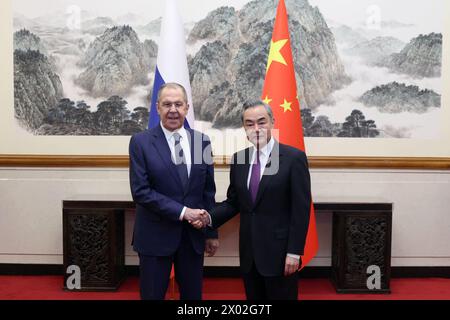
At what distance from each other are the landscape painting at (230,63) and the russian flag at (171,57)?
482 millimetres

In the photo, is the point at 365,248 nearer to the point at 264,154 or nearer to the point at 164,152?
the point at 264,154

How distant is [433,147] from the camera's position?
3.81 m

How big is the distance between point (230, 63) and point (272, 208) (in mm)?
2094

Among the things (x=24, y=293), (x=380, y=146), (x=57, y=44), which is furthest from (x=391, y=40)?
(x=24, y=293)

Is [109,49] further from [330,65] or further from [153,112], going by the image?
[330,65]

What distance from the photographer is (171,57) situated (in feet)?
10.6

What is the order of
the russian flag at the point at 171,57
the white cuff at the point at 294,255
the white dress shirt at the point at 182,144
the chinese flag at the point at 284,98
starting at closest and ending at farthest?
the white cuff at the point at 294,255, the white dress shirt at the point at 182,144, the chinese flag at the point at 284,98, the russian flag at the point at 171,57

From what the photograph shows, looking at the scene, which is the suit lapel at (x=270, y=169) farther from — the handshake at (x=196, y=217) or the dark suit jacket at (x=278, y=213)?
the handshake at (x=196, y=217)

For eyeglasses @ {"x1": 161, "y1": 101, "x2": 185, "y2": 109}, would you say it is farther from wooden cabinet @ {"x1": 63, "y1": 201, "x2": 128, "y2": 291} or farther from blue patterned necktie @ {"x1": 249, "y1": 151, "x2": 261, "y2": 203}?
wooden cabinet @ {"x1": 63, "y1": 201, "x2": 128, "y2": 291}

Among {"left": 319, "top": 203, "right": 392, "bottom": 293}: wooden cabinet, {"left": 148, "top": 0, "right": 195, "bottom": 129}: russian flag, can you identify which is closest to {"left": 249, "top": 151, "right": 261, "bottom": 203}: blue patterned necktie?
{"left": 148, "top": 0, "right": 195, "bottom": 129}: russian flag

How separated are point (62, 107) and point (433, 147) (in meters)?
3.40

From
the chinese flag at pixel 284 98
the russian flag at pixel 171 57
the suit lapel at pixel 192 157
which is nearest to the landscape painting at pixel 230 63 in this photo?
the russian flag at pixel 171 57

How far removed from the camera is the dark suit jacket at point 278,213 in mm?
1973

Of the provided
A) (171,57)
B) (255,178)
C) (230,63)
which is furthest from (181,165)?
(230,63)
